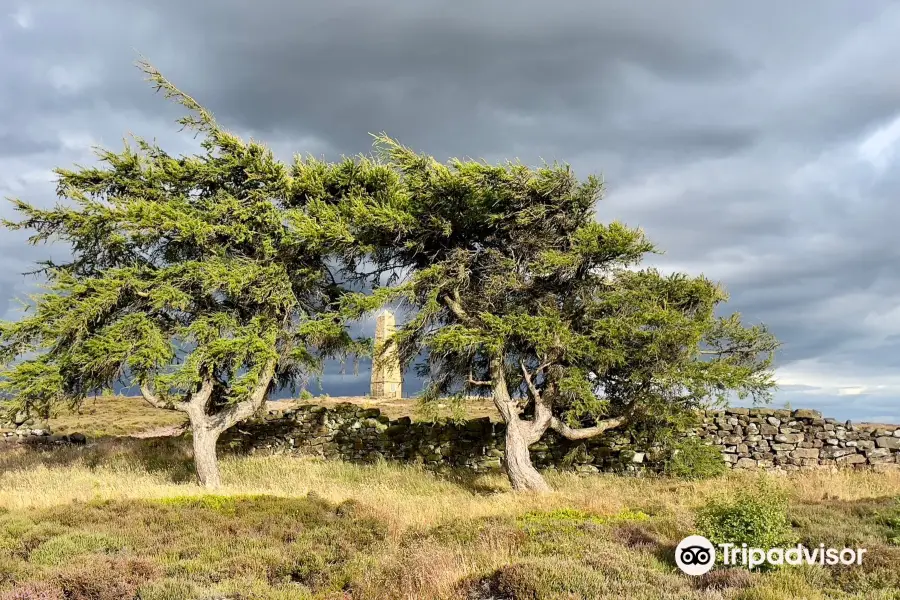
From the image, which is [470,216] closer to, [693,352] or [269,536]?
[693,352]

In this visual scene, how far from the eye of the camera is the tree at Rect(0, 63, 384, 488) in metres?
18.9

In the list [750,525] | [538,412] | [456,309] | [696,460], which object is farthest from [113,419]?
[750,525]

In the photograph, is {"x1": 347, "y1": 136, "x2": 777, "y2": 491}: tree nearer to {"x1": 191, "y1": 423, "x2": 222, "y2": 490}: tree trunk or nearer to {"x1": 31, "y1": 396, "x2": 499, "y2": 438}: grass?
{"x1": 191, "y1": 423, "x2": 222, "y2": 490}: tree trunk

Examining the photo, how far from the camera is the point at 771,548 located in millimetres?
8633

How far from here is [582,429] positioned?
18.4 m

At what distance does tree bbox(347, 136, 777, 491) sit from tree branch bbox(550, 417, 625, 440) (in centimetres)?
4

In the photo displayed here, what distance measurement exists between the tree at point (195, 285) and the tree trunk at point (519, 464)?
21.0ft

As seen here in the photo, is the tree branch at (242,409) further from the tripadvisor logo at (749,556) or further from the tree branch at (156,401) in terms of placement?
the tripadvisor logo at (749,556)

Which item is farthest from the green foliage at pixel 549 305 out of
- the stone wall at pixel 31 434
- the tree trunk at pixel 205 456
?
the stone wall at pixel 31 434

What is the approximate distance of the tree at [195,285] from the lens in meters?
18.9

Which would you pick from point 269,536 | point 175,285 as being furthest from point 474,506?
point 175,285

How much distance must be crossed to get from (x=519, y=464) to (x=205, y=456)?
31.9 feet

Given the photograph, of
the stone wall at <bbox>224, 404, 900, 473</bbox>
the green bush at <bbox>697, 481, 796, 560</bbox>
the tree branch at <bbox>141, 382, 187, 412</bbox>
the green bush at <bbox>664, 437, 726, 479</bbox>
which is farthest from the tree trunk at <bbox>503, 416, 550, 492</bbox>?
the tree branch at <bbox>141, 382, 187, 412</bbox>

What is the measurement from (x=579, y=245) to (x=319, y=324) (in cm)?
832
